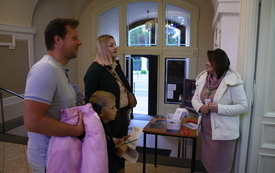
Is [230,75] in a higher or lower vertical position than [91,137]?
higher

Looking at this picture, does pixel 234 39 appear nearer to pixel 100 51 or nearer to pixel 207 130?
pixel 207 130

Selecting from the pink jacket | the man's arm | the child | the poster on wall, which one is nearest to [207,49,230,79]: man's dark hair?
the child

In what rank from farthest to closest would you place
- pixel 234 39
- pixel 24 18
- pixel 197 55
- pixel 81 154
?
1. pixel 197 55
2. pixel 24 18
3. pixel 234 39
4. pixel 81 154

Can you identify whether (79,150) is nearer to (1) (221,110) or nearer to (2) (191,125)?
(1) (221,110)

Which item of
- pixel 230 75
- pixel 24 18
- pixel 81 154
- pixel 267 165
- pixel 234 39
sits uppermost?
pixel 24 18

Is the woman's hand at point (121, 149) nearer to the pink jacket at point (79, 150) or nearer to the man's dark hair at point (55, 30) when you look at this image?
the pink jacket at point (79, 150)

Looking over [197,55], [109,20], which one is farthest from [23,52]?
[197,55]

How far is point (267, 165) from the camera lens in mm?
2248

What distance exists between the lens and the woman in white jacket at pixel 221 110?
2.00 metres

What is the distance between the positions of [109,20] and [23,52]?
2684mm

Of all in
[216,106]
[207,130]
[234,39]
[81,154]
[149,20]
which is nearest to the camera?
[81,154]

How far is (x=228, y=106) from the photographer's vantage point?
1.99 m

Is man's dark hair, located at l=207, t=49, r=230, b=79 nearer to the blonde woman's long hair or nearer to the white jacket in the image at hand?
the white jacket

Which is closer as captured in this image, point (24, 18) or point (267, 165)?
point (267, 165)
